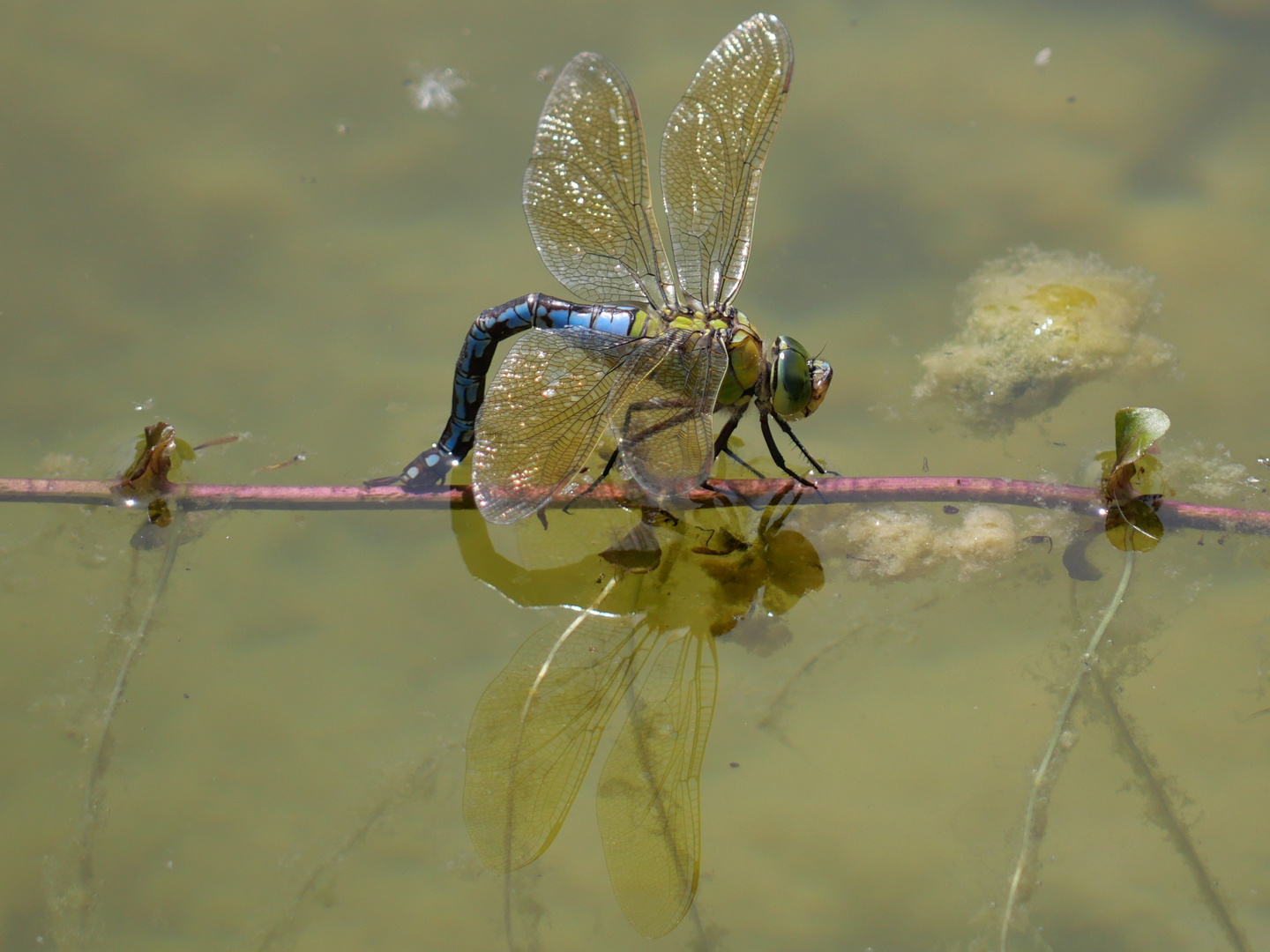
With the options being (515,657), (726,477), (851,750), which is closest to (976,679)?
(851,750)

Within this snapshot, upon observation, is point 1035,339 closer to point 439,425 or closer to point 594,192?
point 594,192

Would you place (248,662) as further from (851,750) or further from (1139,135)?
(1139,135)

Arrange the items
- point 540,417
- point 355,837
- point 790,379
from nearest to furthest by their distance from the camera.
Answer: point 355,837, point 540,417, point 790,379

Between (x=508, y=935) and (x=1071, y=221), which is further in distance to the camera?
(x=1071, y=221)

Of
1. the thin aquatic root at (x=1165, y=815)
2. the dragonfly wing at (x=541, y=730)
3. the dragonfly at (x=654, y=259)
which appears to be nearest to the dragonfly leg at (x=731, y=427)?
the dragonfly at (x=654, y=259)

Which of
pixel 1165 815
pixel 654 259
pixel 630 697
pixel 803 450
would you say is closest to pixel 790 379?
pixel 803 450

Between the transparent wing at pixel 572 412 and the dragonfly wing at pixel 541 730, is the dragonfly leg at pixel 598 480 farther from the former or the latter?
the dragonfly wing at pixel 541 730

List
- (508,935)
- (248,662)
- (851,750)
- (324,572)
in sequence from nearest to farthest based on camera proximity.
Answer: (508,935) < (851,750) < (248,662) < (324,572)
